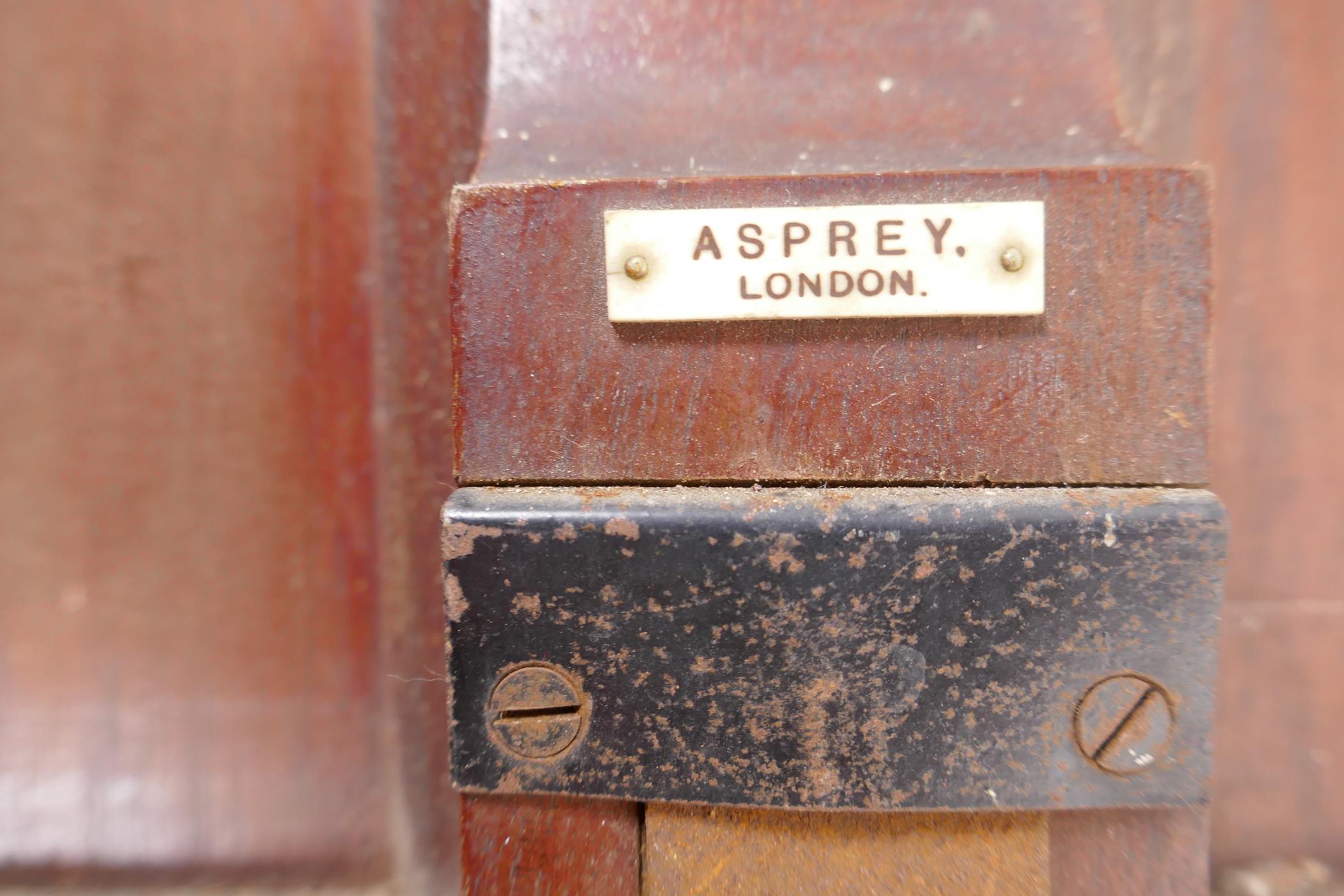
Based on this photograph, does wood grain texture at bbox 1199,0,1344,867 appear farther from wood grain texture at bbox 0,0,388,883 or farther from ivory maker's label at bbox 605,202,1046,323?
wood grain texture at bbox 0,0,388,883

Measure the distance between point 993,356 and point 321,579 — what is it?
1.40 feet

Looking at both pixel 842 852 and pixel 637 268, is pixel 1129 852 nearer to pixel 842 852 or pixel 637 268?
pixel 842 852

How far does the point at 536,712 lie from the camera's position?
0.29 meters

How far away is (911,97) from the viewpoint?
0.30 m

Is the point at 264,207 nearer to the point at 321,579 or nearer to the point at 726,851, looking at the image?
the point at 321,579

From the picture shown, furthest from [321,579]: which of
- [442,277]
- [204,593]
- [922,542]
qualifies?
[922,542]

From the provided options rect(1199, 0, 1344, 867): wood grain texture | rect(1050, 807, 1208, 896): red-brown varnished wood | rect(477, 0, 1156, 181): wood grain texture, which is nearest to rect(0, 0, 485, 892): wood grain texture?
rect(477, 0, 1156, 181): wood grain texture

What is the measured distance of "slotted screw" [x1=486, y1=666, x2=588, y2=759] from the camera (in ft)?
0.93

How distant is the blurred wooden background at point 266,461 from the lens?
42 centimetres

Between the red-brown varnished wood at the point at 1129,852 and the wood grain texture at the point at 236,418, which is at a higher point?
the wood grain texture at the point at 236,418

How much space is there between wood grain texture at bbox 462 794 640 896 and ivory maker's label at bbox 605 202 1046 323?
0.22m

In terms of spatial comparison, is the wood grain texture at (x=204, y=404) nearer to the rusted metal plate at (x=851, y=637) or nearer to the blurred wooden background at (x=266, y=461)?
the blurred wooden background at (x=266, y=461)

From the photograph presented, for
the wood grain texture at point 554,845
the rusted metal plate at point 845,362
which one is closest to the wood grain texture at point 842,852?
the wood grain texture at point 554,845

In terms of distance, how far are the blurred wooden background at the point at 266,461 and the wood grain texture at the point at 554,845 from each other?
168mm
